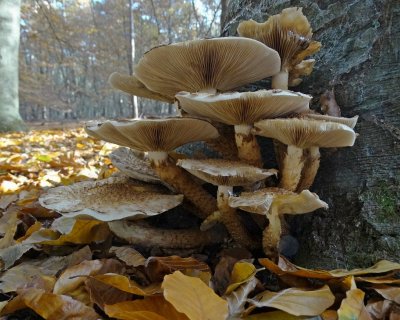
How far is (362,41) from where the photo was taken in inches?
67.4

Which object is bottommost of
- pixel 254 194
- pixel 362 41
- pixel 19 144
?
pixel 19 144

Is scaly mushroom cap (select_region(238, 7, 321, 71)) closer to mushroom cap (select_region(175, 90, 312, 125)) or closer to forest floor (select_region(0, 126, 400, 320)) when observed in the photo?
mushroom cap (select_region(175, 90, 312, 125))

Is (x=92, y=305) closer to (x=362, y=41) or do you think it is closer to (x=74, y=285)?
(x=74, y=285)

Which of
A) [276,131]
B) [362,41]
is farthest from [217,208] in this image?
[362,41]

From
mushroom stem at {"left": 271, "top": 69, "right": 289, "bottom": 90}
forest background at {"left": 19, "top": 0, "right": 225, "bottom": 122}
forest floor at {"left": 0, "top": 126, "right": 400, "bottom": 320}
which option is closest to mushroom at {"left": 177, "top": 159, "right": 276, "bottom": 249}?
forest floor at {"left": 0, "top": 126, "right": 400, "bottom": 320}

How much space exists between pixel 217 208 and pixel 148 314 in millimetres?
748

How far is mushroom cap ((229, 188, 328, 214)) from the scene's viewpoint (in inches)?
48.5

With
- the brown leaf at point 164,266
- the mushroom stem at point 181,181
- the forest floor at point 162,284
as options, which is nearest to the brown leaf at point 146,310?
the forest floor at point 162,284

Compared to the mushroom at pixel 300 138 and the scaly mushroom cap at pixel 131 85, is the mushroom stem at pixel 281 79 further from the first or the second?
the scaly mushroom cap at pixel 131 85

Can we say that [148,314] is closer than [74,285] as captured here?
Yes

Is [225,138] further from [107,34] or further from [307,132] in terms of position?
[107,34]

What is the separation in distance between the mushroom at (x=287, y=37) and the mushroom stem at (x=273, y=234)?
0.65m

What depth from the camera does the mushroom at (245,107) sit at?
130 centimetres

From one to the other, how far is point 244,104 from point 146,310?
79 cm
